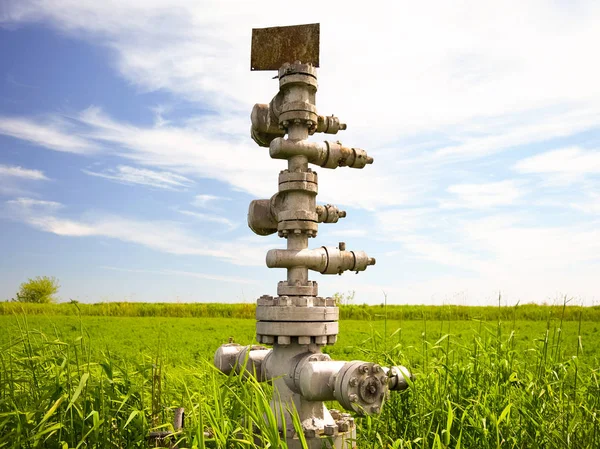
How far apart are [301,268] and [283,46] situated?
1.84m

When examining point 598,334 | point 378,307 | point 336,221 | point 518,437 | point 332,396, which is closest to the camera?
point 332,396

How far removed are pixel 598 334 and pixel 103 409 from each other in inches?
595

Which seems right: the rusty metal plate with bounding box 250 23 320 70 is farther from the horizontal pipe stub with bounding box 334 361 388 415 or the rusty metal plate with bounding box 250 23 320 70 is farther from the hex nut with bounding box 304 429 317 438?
the hex nut with bounding box 304 429 317 438

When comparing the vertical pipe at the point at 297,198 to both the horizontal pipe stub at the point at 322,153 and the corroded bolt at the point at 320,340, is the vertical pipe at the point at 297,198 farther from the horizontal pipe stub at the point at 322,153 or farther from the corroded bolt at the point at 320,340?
the corroded bolt at the point at 320,340

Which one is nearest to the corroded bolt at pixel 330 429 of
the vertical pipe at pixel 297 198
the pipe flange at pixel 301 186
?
the vertical pipe at pixel 297 198

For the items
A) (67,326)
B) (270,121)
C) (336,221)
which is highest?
(270,121)

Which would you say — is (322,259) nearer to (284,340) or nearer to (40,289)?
(284,340)

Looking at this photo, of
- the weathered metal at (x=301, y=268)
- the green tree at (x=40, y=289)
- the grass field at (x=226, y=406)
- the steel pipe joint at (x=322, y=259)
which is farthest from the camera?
the green tree at (x=40, y=289)

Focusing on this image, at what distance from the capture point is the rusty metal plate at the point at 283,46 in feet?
13.3

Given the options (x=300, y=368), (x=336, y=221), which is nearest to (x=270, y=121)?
(x=336, y=221)

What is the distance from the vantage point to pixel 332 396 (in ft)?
10.5

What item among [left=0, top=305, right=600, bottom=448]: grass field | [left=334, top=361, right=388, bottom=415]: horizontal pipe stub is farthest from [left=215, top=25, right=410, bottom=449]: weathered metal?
[left=0, top=305, right=600, bottom=448]: grass field

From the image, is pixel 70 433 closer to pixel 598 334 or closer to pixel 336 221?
pixel 336 221

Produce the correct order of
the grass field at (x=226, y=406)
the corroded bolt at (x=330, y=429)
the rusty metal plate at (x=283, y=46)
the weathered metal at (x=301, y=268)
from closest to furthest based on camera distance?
1. the grass field at (x=226, y=406)
2. the weathered metal at (x=301, y=268)
3. the corroded bolt at (x=330, y=429)
4. the rusty metal plate at (x=283, y=46)
